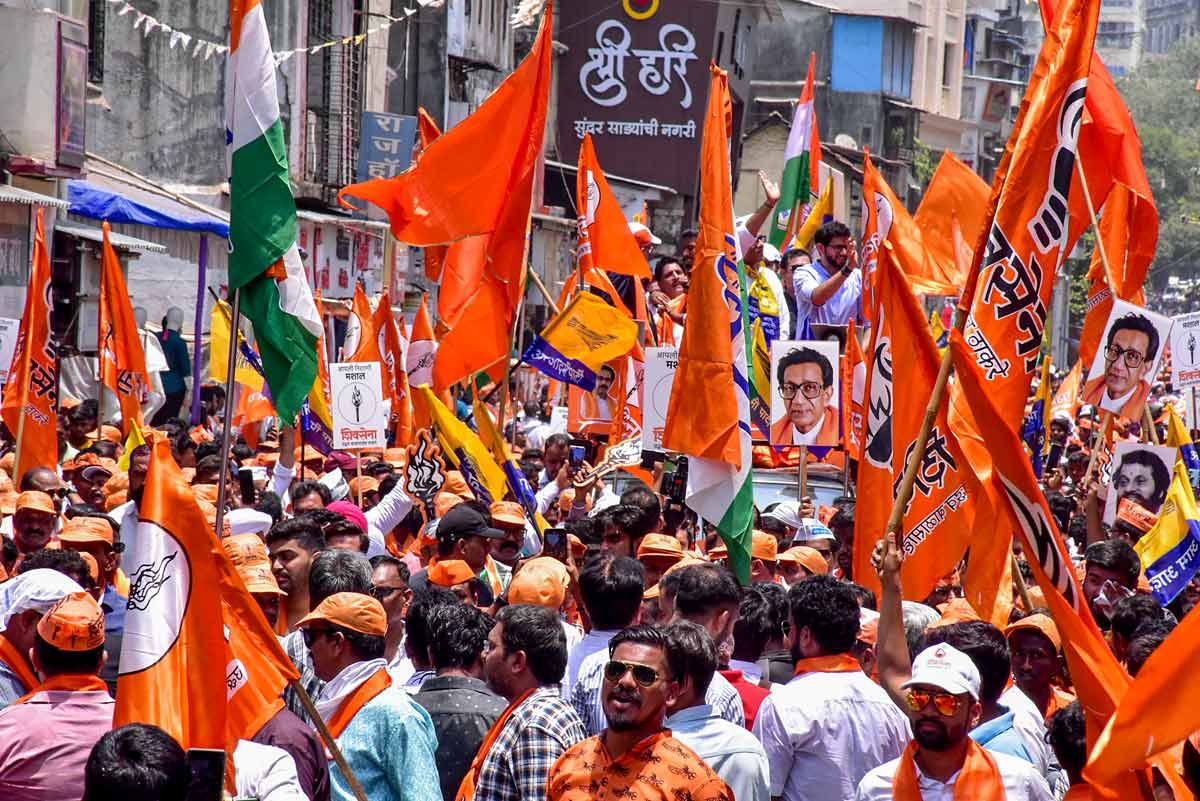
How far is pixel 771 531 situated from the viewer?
10836mm

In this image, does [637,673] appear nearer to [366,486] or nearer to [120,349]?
[366,486]

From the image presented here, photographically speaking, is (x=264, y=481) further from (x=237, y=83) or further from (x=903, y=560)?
(x=903, y=560)

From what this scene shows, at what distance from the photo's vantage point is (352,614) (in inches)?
243

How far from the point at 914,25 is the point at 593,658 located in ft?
201

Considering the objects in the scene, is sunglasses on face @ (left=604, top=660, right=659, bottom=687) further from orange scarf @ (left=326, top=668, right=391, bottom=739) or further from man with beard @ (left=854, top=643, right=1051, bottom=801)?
orange scarf @ (left=326, top=668, right=391, bottom=739)

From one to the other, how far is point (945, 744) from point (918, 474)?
2.80 m

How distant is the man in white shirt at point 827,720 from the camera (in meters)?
6.02

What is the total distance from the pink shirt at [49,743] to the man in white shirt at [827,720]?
2.01m

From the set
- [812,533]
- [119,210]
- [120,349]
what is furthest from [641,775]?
[119,210]

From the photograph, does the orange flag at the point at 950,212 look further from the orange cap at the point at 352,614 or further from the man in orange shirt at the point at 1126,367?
the orange cap at the point at 352,614

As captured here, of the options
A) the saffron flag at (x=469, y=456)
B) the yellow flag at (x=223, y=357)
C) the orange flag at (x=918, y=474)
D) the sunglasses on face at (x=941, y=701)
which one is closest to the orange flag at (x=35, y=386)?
the yellow flag at (x=223, y=357)

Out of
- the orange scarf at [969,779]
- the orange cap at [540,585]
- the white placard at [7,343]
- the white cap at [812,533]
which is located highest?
the white placard at [7,343]

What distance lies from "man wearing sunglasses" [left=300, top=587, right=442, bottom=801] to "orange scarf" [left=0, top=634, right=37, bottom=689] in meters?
0.94

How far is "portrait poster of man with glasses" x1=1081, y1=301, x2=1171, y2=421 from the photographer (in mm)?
10742
